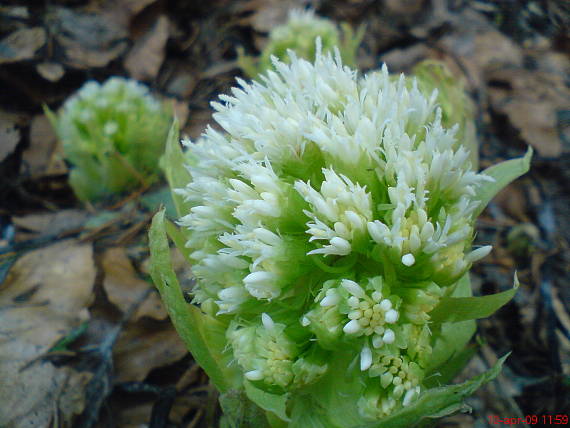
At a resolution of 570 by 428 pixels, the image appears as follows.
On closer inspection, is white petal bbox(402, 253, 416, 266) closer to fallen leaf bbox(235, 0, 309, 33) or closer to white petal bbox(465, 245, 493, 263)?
white petal bbox(465, 245, 493, 263)

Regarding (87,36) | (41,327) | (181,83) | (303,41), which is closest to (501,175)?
(303,41)

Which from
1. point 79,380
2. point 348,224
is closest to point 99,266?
point 79,380

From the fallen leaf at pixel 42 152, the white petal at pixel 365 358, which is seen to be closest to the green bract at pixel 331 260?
the white petal at pixel 365 358

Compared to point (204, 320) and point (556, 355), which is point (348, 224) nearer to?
point (204, 320)

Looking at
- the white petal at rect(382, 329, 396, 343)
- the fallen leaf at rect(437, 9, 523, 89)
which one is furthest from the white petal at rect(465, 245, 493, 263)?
the fallen leaf at rect(437, 9, 523, 89)

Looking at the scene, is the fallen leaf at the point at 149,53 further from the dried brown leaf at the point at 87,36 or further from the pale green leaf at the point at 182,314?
the pale green leaf at the point at 182,314

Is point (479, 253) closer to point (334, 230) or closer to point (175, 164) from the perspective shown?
point (334, 230)
